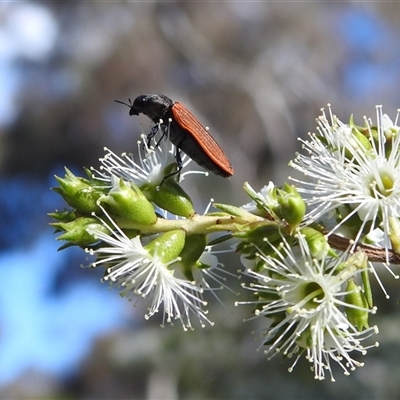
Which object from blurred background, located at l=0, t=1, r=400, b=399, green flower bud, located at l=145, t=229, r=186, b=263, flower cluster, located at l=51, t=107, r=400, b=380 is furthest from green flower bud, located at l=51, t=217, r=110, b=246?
blurred background, located at l=0, t=1, r=400, b=399

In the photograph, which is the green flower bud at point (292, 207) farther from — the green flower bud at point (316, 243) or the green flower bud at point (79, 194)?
the green flower bud at point (79, 194)

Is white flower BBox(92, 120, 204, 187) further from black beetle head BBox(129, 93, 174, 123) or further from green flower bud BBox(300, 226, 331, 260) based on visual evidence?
green flower bud BBox(300, 226, 331, 260)

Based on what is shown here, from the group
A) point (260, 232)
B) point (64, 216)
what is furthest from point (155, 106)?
point (260, 232)

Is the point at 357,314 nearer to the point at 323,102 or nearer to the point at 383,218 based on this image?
the point at 383,218

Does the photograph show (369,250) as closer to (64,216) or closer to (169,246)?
(169,246)

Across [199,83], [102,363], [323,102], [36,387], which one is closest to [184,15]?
[199,83]

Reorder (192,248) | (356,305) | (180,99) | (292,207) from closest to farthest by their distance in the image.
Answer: (292,207), (356,305), (192,248), (180,99)
